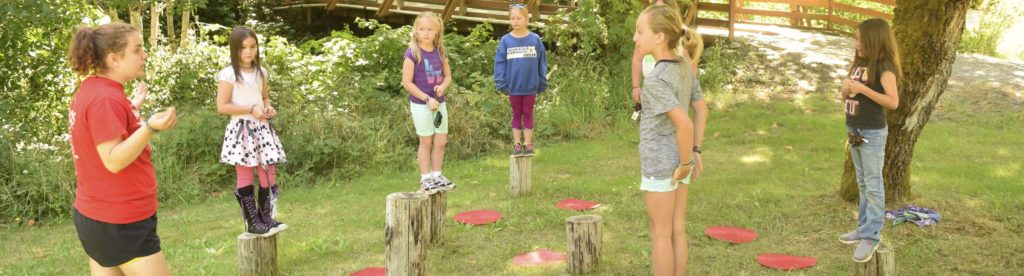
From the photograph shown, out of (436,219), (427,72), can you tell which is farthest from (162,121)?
(427,72)

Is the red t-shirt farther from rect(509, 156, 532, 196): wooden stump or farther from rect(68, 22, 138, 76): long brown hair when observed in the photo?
rect(509, 156, 532, 196): wooden stump

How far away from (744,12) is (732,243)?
15.5 metres

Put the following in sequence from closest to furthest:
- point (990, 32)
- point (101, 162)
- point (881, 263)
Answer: point (101, 162), point (881, 263), point (990, 32)

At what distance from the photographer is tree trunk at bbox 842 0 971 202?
20.0 feet

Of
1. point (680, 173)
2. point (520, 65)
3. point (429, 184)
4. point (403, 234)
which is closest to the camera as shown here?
point (680, 173)

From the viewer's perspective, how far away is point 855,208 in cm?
661

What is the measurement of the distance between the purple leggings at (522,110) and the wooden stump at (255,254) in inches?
111

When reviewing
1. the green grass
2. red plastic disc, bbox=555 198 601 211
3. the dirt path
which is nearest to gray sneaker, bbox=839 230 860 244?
the green grass

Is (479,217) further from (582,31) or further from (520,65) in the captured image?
(582,31)

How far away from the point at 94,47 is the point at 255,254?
2047 millimetres

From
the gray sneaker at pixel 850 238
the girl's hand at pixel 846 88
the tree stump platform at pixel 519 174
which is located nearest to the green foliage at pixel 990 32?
the tree stump platform at pixel 519 174

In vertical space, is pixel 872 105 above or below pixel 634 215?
above

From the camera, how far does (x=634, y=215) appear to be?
671cm

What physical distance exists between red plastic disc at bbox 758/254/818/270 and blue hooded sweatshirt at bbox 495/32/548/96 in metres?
2.63
